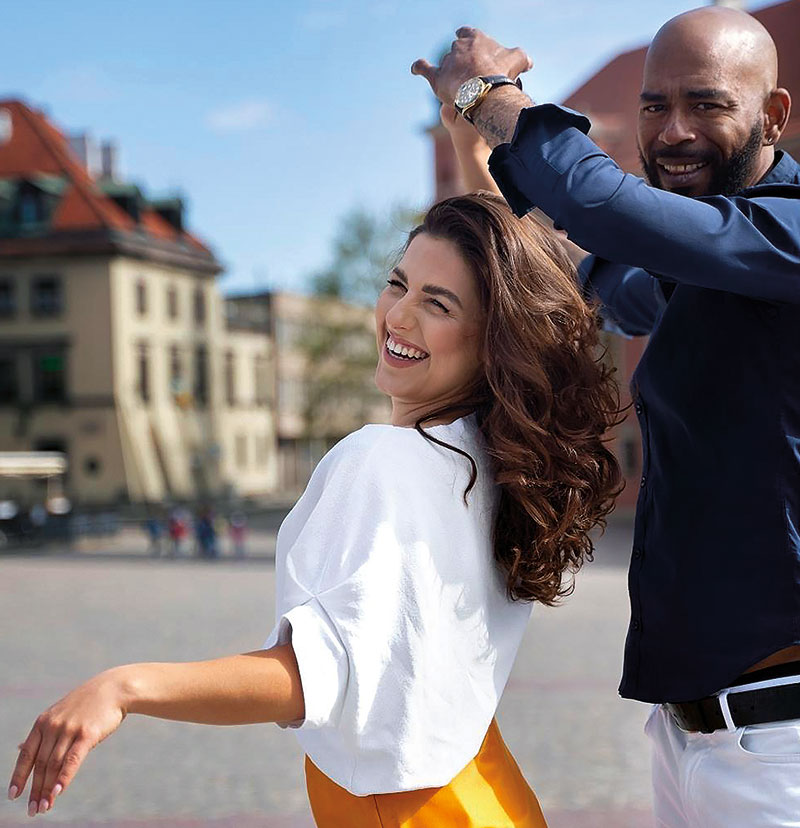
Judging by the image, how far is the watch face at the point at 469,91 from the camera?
68.6 inches

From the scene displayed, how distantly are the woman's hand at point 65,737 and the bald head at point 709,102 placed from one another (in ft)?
3.54

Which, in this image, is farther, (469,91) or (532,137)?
(469,91)

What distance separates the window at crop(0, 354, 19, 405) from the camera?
4409 centimetres

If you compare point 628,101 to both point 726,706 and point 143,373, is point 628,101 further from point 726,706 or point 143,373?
point 143,373

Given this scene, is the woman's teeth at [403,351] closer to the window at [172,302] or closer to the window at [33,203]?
the window at [33,203]

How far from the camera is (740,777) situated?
1.66 m

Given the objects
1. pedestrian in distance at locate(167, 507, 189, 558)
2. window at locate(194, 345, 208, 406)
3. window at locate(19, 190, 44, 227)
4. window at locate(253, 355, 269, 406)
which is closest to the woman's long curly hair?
pedestrian in distance at locate(167, 507, 189, 558)

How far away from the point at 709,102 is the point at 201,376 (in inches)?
1878

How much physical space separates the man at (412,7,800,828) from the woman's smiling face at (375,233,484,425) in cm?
14

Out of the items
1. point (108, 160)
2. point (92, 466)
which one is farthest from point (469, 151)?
point (108, 160)

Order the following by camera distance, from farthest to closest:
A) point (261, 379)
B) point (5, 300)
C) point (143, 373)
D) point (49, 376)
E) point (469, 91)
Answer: point (261, 379) < point (143, 373) < point (5, 300) < point (49, 376) < point (469, 91)

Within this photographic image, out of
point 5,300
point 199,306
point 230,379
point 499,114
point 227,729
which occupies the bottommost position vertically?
point 227,729

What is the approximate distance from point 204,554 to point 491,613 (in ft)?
82.9

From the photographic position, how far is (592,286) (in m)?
2.12
